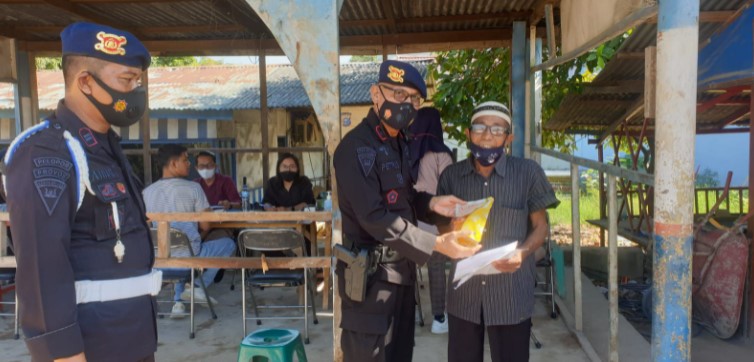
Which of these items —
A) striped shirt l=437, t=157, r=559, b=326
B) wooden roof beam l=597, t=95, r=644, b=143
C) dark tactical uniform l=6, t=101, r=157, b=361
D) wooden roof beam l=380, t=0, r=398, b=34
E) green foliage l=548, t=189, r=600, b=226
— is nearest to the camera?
dark tactical uniform l=6, t=101, r=157, b=361

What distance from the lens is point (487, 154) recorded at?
2623 millimetres

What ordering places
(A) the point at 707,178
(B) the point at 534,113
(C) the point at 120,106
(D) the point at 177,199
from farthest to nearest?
(A) the point at 707,178
(B) the point at 534,113
(D) the point at 177,199
(C) the point at 120,106

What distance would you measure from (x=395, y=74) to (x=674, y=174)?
1223 millimetres

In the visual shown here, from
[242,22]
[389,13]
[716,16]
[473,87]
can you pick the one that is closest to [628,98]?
[473,87]

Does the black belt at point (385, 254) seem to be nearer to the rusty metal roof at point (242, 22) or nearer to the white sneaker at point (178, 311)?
the white sneaker at point (178, 311)

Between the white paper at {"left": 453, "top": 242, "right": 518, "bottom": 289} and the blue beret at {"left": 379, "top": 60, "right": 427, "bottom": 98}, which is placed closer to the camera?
the white paper at {"left": 453, "top": 242, "right": 518, "bottom": 289}

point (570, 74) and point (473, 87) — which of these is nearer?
point (473, 87)

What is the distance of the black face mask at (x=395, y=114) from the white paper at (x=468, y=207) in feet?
1.51

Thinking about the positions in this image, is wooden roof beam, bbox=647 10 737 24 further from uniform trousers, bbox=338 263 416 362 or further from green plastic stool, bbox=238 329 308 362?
green plastic stool, bbox=238 329 308 362

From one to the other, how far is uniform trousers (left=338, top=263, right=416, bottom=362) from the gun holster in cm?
6

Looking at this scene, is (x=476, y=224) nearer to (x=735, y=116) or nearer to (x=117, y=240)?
(x=117, y=240)

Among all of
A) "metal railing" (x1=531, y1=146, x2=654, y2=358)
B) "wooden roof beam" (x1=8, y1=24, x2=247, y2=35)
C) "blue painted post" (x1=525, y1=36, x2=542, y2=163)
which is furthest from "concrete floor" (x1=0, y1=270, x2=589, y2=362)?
"wooden roof beam" (x1=8, y1=24, x2=247, y2=35)

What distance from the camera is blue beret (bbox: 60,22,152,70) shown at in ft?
5.91

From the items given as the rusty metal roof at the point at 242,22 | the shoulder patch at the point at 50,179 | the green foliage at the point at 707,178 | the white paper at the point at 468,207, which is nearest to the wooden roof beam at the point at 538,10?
the rusty metal roof at the point at 242,22
